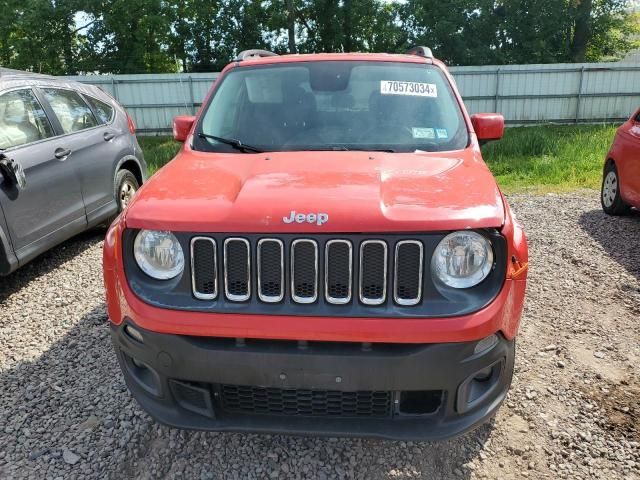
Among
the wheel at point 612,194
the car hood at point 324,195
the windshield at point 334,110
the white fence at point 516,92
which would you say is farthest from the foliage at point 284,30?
the car hood at point 324,195

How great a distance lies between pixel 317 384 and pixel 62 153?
3874mm

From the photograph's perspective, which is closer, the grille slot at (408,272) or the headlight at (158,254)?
the grille slot at (408,272)

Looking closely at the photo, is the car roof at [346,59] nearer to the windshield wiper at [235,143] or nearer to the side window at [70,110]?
the windshield wiper at [235,143]

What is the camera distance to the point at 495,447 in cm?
273

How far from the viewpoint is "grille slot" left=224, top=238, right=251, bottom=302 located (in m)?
2.17

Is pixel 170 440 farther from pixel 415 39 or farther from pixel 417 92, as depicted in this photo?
pixel 415 39

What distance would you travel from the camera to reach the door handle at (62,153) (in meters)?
4.85

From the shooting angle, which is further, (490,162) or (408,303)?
(490,162)

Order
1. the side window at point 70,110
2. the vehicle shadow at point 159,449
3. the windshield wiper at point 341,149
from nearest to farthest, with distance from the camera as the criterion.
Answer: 1. the vehicle shadow at point 159,449
2. the windshield wiper at point 341,149
3. the side window at point 70,110

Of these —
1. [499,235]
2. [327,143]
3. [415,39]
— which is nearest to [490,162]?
[327,143]

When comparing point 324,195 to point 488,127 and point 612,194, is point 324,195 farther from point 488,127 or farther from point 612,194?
point 612,194

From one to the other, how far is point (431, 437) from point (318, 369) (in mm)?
555

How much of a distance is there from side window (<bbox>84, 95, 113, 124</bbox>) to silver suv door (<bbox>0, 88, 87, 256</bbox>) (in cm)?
92

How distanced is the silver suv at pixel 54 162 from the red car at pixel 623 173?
592 centimetres
